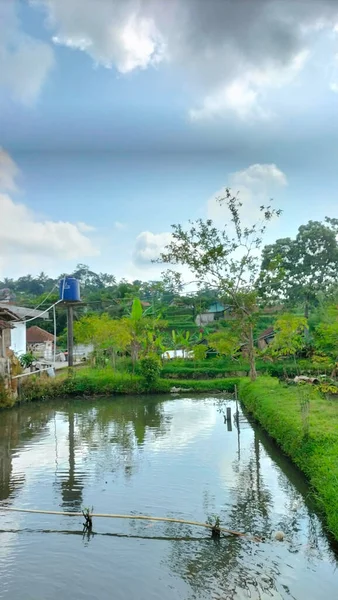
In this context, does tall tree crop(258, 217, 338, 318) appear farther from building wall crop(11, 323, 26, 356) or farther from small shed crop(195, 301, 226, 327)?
building wall crop(11, 323, 26, 356)

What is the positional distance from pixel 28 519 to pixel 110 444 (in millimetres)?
5094

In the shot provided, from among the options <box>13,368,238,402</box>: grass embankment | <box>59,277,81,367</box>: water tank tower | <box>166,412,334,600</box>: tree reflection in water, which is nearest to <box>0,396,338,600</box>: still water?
<box>166,412,334,600</box>: tree reflection in water

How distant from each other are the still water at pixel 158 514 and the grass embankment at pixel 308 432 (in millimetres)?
446

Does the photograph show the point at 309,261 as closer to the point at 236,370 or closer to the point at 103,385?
the point at 236,370

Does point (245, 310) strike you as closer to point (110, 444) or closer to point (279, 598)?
point (110, 444)

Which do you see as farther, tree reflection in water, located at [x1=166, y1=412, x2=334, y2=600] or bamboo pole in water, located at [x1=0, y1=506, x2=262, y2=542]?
bamboo pole in water, located at [x1=0, y1=506, x2=262, y2=542]

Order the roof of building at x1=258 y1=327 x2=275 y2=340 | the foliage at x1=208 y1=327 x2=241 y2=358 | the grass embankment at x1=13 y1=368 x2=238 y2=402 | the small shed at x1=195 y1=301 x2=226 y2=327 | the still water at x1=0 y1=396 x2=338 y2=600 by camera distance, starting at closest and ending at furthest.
Result: the still water at x1=0 y1=396 x2=338 y2=600 < the foliage at x1=208 y1=327 x2=241 y2=358 < the grass embankment at x1=13 y1=368 x2=238 y2=402 < the roof of building at x1=258 y1=327 x2=275 y2=340 < the small shed at x1=195 y1=301 x2=226 y2=327

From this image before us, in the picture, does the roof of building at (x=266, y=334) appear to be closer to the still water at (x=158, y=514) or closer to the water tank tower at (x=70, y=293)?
the water tank tower at (x=70, y=293)

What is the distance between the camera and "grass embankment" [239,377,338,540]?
23.8ft

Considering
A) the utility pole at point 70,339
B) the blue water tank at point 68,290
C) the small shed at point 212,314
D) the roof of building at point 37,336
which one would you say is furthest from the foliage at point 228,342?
the small shed at point 212,314

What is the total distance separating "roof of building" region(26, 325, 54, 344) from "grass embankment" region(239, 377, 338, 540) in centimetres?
2354

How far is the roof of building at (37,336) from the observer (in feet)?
118

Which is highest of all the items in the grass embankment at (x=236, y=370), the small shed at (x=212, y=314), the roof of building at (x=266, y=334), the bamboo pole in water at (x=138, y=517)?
the small shed at (x=212, y=314)

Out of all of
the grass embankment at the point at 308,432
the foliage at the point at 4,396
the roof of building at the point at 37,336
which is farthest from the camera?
the roof of building at the point at 37,336
